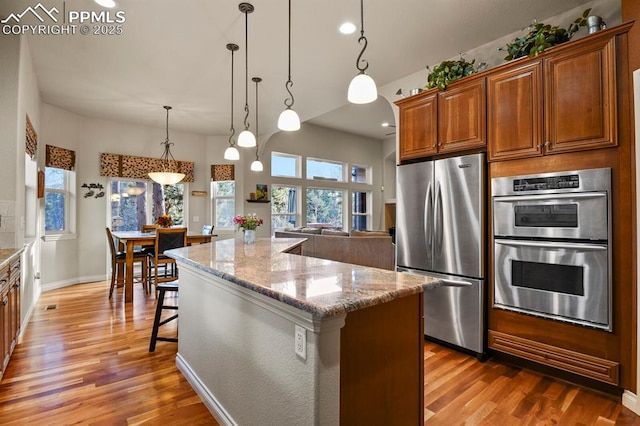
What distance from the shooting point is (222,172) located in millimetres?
7109

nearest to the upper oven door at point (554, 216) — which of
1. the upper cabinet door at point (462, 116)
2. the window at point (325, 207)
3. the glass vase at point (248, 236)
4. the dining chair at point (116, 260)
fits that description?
the upper cabinet door at point (462, 116)

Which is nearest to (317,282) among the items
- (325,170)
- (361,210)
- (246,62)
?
(246,62)

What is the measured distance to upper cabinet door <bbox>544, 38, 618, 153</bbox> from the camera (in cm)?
217

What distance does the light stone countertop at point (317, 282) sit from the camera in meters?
1.16

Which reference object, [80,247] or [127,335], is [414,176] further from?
[80,247]

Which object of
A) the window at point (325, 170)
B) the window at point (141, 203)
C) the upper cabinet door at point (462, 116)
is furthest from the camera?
the window at point (325, 170)

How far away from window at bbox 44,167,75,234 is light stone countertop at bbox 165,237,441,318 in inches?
187

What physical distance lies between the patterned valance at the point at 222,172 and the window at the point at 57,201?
251 cm

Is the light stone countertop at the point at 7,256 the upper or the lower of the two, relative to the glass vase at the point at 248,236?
lower

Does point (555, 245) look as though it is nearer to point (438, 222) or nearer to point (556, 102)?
point (438, 222)

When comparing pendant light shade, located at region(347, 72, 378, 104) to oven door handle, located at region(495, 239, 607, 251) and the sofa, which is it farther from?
the sofa

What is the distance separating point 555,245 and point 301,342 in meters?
2.12

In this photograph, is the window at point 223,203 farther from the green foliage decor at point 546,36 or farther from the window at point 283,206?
the green foliage decor at point 546,36

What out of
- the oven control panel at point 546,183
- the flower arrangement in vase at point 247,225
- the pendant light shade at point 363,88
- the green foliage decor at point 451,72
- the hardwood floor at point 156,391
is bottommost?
the hardwood floor at point 156,391
